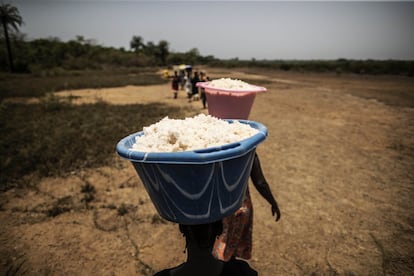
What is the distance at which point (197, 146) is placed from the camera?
2.21 ft

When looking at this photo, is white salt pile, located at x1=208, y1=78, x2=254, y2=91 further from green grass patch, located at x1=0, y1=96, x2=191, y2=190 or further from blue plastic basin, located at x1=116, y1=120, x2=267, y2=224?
green grass patch, located at x1=0, y1=96, x2=191, y2=190

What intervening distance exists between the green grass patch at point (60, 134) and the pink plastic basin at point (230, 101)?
4.02 meters

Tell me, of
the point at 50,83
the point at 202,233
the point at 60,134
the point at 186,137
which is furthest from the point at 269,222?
the point at 50,83

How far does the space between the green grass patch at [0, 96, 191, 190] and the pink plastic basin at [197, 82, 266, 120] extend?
158 inches

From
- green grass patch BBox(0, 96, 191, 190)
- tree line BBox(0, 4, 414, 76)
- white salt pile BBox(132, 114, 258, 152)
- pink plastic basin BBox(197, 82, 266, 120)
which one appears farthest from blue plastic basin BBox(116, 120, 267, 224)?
tree line BBox(0, 4, 414, 76)

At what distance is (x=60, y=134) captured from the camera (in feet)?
20.7

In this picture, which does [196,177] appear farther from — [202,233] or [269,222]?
[269,222]

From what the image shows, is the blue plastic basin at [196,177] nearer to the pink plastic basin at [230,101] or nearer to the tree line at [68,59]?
the pink plastic basin at [230,101]

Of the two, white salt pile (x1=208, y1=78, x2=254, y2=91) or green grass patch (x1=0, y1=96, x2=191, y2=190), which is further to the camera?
green grass patch (x1=0, y1=96, x2=191, y2=190)

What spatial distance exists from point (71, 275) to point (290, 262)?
2271mm

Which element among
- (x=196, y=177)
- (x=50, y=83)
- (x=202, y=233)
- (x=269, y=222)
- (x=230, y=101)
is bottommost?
(x=269, y=222)

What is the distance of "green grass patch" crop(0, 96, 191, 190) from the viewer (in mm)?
4613

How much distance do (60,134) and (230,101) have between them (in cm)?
636

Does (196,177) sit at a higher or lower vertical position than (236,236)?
higher
